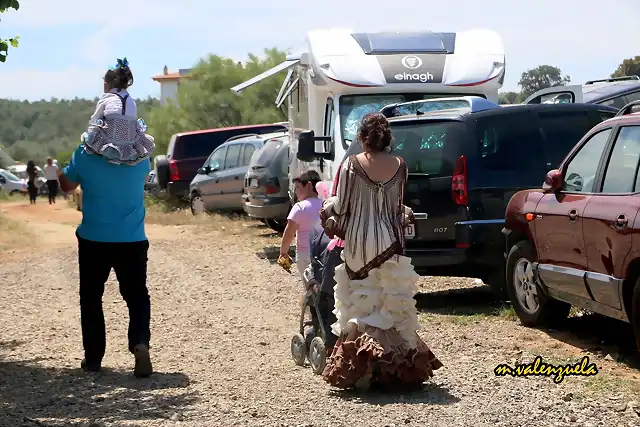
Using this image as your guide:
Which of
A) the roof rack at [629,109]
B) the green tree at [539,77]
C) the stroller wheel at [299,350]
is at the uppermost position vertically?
the green tree at [539,77]

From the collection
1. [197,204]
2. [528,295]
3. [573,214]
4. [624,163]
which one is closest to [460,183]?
[528,295]

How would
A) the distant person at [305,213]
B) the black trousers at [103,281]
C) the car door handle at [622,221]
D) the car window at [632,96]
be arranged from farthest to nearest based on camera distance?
1. the car window at [632,96]
2. the distant person at [305,213]
3. the black trousers at [103,281]
4. the car door handle at [622,221]

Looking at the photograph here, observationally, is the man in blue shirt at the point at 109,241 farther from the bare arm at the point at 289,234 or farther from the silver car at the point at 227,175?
the silver car at the point at 227,175

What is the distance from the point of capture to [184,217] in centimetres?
2516

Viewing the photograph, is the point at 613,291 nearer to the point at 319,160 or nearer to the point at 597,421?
the point at 597,421

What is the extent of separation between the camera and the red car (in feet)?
24.9

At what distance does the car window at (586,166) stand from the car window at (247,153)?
1364cm

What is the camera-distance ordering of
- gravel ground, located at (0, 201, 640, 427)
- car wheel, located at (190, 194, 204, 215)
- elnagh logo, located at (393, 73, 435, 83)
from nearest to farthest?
1. gravel ground, located at (0, 201, 640, 427)
2. elnagh logo, located at (393, 73, 435, 83)
3. car wheel, located at (190, 194, 204, 215)

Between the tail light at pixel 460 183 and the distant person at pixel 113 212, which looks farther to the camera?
the tail light at pixel 460 183

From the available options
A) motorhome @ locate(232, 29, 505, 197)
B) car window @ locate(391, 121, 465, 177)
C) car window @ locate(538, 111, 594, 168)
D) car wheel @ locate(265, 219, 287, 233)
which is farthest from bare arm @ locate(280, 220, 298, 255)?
car wheel @ locate(265, 219, 287, 233)

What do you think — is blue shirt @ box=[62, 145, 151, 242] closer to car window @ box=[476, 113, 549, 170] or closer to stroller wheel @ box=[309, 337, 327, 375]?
stroller wheel @ box=[309, 337, 327, 375]

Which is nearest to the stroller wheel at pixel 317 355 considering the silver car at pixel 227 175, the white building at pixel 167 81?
the silver car at pixel 227 175

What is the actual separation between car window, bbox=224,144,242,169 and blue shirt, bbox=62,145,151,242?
14.5 meters

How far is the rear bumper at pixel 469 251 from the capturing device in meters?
10.1
